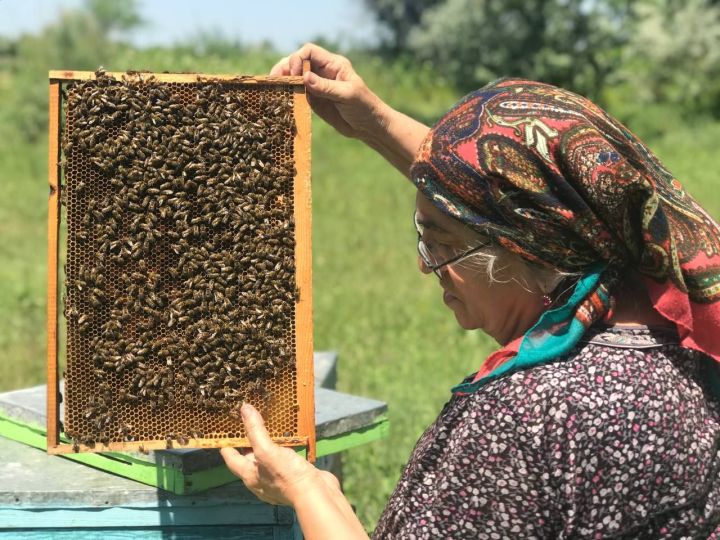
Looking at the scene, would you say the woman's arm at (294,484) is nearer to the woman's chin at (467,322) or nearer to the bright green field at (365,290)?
the woman's chin at (467,322)

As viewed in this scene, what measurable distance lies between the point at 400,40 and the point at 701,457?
123 ft

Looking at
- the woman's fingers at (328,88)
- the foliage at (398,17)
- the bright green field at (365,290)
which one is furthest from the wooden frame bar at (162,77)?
the foliage at (398,17)

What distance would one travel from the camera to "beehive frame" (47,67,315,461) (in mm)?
2574

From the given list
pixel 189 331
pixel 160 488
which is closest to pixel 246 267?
pixel 189 331

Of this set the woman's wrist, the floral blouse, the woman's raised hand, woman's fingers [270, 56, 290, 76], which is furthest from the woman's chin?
woman's fingers [270, 56, 290, 76]

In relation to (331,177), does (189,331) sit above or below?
below

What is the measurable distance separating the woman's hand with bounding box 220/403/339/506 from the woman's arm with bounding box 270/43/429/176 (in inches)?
44.7

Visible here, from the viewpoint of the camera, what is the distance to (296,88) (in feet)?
8.98

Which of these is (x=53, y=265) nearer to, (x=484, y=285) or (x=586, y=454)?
(x=484, y=285)

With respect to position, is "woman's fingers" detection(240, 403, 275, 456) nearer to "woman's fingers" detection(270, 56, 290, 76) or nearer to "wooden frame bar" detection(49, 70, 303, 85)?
"wooden frame bar" detection(49, 70, 303, 85)

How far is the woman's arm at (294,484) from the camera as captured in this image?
7.32 feet

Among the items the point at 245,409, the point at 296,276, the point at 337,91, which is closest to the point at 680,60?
the point at 337,91

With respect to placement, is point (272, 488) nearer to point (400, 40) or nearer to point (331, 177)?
point (331, 177)

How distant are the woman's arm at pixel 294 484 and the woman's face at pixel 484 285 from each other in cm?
63
